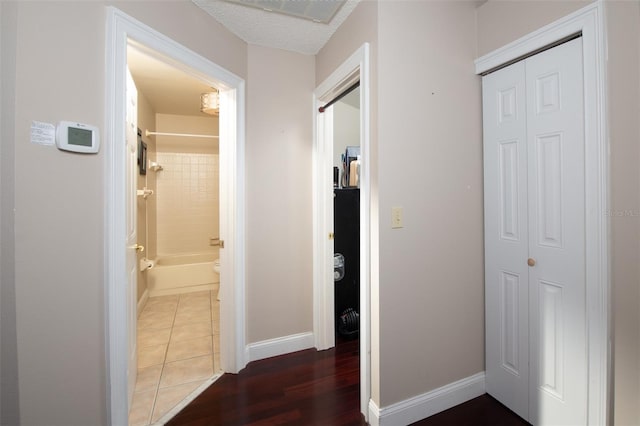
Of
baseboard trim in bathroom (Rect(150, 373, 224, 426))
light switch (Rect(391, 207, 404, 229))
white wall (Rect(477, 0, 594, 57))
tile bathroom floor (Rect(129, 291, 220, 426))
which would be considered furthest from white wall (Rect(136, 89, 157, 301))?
white wall (Rect(477, 0, 594, 57))

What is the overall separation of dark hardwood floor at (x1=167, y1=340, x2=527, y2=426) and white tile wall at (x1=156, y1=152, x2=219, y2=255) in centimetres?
291

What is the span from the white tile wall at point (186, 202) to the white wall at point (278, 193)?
2.68m

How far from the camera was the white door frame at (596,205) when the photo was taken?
120 centimetres

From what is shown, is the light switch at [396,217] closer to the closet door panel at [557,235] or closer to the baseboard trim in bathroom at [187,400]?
the closet door panel at [557,235]

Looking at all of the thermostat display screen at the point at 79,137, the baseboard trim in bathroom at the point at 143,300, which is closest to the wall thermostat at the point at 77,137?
the thermostat display screen at the point at 79,137

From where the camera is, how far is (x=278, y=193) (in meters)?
2.27

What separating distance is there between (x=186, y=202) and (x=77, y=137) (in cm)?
355

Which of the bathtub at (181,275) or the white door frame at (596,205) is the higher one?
the white door frame at (596,205)

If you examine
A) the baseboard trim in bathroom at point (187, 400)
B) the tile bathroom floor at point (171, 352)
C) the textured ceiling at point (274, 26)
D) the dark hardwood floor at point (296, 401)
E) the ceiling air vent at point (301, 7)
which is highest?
the textured ceiling at point (274, 26)

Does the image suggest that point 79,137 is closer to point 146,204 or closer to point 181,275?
point 146,204

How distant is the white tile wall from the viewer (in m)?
4.32

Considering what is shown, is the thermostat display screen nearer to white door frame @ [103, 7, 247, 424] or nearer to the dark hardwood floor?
white door frame @ [103, 7, 247, 424]

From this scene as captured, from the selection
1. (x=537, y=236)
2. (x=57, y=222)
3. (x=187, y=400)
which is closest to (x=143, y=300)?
(x=187, y=400)

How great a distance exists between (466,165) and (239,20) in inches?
71.2
